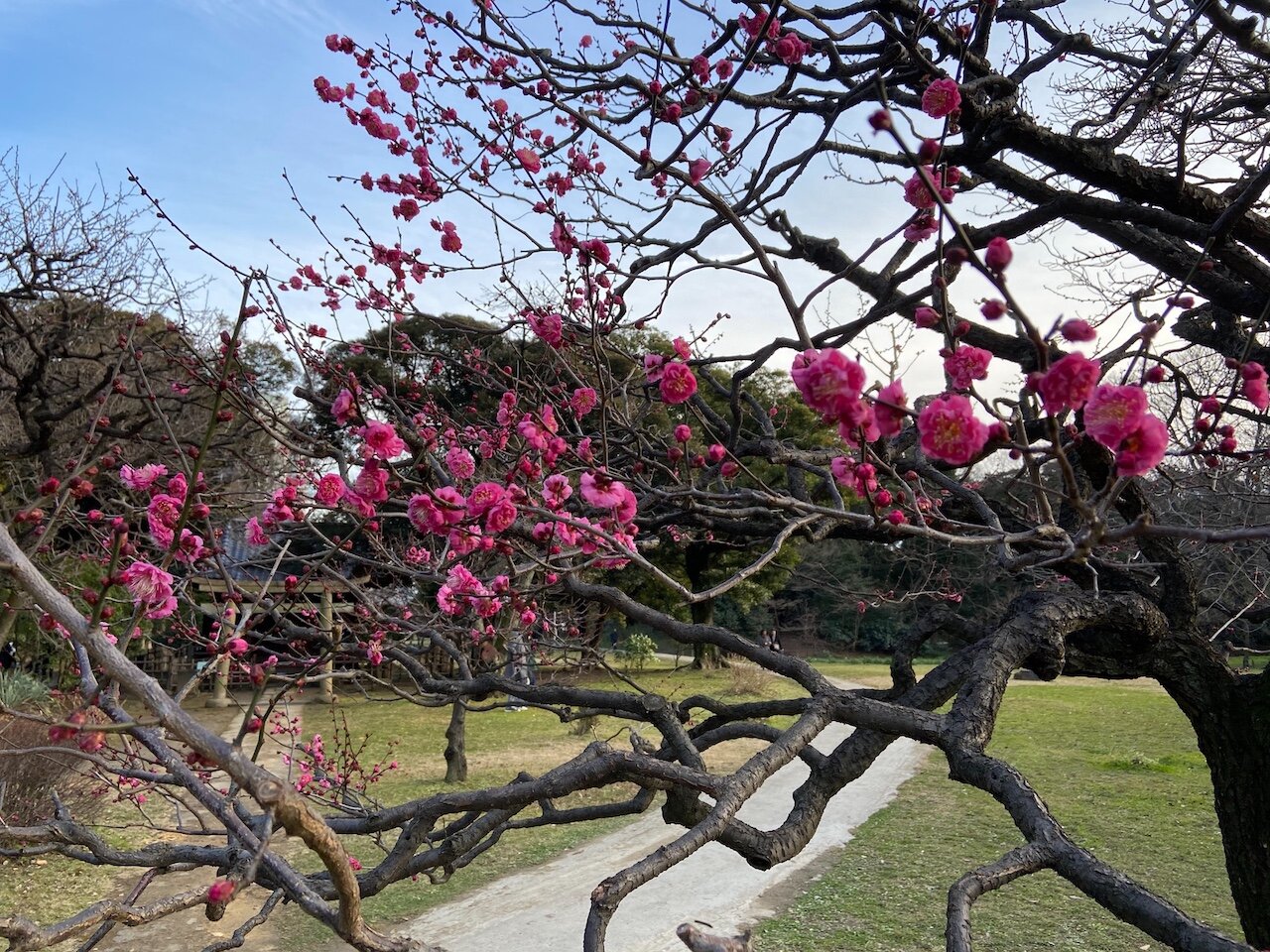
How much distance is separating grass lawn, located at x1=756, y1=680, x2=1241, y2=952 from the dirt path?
27cm

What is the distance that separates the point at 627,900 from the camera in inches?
227

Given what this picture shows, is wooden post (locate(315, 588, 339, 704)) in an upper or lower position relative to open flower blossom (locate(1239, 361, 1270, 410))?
lower

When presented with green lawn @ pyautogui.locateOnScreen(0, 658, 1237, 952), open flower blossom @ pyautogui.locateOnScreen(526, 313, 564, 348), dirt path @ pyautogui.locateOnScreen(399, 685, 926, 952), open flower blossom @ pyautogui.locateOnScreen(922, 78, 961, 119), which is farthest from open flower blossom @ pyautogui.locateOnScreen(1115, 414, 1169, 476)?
dirt path @ pyautogui.locateOnScreen(399, 685, 926, 952)

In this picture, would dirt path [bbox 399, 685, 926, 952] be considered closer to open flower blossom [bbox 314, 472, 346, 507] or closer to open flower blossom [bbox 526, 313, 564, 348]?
open flower blossom [bbox 526, 313, 564, 348]

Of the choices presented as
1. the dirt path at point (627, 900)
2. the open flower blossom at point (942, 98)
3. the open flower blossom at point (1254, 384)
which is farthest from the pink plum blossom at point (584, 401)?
the dirt path at point (627, 900)

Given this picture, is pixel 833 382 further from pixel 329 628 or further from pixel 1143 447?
pixel 329 628

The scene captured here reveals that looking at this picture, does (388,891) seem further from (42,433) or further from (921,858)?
(42,433)

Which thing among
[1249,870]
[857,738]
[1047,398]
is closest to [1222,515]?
[1249,870]

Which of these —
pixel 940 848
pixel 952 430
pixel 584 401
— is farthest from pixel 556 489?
pixel 940 848

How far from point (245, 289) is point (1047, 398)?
1.23 m

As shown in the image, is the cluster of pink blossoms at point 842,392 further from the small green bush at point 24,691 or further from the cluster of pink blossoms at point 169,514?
the small green bush at point 24,691

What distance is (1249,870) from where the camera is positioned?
3.13 meters

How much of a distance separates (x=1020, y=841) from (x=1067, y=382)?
7.09m

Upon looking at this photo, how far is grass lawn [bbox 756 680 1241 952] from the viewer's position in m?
5.38
